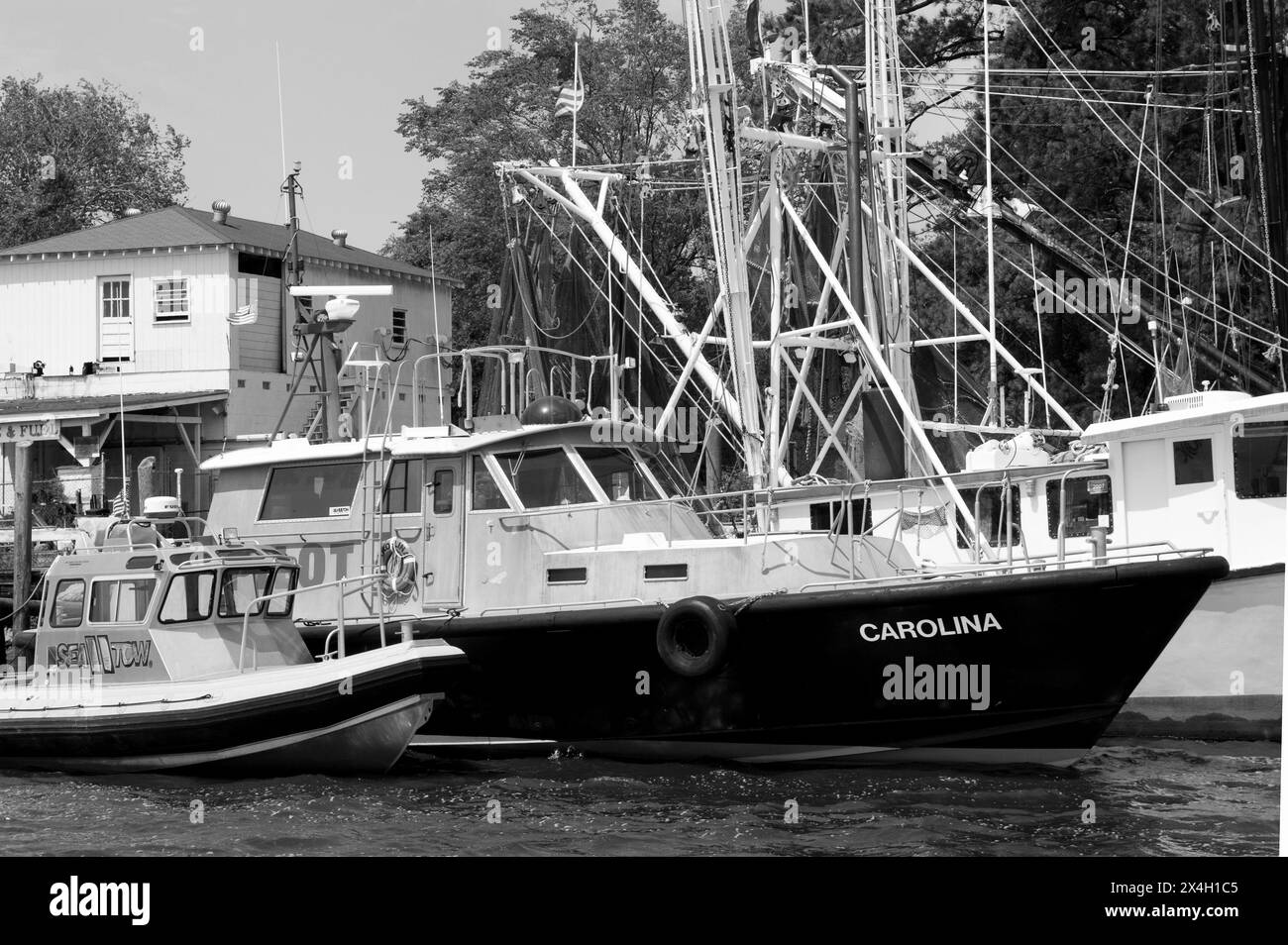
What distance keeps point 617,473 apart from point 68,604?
16.7 feet

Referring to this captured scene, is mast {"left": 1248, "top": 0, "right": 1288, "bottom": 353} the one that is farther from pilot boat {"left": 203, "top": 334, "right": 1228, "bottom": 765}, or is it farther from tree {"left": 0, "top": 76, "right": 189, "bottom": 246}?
tree {"left": 0, "top": 76, "right": 189, "bottom": 246}

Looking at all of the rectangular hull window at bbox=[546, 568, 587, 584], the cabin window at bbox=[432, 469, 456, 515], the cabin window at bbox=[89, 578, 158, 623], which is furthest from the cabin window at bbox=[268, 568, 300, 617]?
the rectangular hull window at bbox=[546, 568, 587, 584]

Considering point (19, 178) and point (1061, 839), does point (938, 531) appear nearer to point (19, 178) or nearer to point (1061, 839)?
point (1061, 839)

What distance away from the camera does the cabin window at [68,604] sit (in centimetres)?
1341

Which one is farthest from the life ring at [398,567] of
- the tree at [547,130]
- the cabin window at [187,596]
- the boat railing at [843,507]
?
the tree at [547,130]

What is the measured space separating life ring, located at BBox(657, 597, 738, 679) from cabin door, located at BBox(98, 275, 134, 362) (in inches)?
764

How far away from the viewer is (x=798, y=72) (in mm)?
21500

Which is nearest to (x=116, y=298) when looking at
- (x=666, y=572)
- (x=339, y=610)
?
(x=339, y=610)

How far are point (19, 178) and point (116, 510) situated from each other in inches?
1206

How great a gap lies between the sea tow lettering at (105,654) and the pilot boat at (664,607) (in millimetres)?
1606

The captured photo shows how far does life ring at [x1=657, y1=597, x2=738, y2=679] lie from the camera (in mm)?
12141

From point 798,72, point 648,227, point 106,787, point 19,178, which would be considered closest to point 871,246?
point 798,72

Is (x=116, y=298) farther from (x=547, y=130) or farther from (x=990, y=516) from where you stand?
(x=990, y=516)

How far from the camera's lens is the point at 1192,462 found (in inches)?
588
